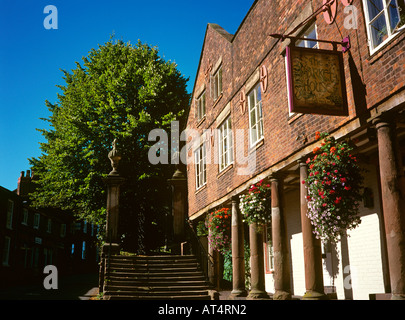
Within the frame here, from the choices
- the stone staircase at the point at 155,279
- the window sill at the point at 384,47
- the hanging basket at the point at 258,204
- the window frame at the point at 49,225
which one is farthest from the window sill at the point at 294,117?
the window frame at the point at 49,225

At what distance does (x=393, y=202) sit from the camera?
5.97 meters

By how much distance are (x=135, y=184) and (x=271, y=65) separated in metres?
12.0

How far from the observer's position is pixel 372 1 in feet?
23.2

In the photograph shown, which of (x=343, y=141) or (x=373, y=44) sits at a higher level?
(x=373, y=44)

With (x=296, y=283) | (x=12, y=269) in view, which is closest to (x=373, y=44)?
(x=296, y=283)

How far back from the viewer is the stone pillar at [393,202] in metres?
5.77

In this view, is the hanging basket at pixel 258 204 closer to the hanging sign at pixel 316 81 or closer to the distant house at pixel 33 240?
the hanging sign at pixel 316 81

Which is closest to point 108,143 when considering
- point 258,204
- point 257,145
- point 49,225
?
point 257,145

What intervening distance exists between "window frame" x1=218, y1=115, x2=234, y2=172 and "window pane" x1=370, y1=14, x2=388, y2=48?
7.13 m

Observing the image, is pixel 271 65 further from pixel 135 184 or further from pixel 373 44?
pixel 135 184

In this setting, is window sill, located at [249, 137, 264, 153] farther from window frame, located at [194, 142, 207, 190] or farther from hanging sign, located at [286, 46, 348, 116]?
window frame, located at [194, 142, 207, 190]

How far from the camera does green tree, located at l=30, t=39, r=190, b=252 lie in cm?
2031

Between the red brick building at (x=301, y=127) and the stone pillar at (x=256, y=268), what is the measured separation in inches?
25.2

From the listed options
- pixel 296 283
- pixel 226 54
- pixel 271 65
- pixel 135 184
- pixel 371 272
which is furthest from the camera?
→ pixel 135 184
